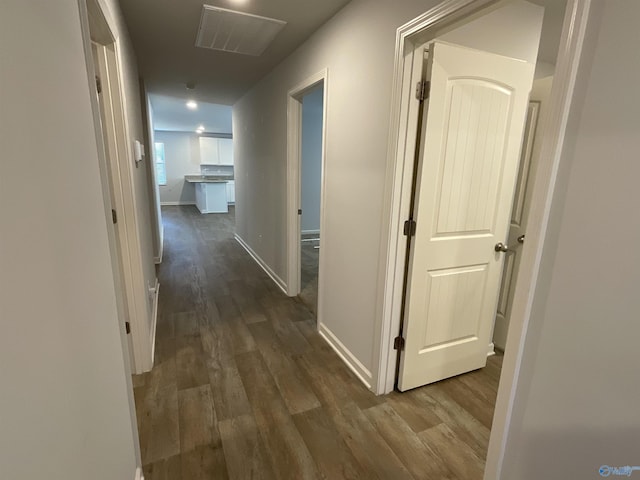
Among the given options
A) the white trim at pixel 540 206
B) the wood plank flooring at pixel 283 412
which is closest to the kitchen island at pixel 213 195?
the wood plank flooring at pixel 283 412

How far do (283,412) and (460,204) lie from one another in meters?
1.60

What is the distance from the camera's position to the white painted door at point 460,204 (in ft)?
5.58

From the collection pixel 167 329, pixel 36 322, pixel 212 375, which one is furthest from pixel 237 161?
pixel 36 322

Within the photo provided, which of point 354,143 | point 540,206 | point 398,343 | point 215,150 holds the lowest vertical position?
point 398,343

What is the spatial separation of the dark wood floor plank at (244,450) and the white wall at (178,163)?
10.2m

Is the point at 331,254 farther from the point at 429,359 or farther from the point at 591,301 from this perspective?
the point at 591,301

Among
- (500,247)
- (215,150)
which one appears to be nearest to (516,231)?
(500,247)

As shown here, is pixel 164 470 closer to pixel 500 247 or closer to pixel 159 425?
pixel 159 425

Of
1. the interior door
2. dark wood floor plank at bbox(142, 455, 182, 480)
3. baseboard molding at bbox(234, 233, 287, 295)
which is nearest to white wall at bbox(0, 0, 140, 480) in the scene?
dark wood floor plank at bbox(142, 455, 182, 480)

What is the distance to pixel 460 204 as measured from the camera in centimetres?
188

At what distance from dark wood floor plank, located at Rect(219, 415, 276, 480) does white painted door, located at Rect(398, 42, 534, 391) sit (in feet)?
3.07

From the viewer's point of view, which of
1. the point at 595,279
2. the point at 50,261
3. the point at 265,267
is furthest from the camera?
the point at 265,267

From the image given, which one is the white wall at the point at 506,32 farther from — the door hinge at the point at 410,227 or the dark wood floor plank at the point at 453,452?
the dark wood floor plank at the point at 453,452

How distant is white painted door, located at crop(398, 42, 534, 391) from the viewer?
1.70 m
